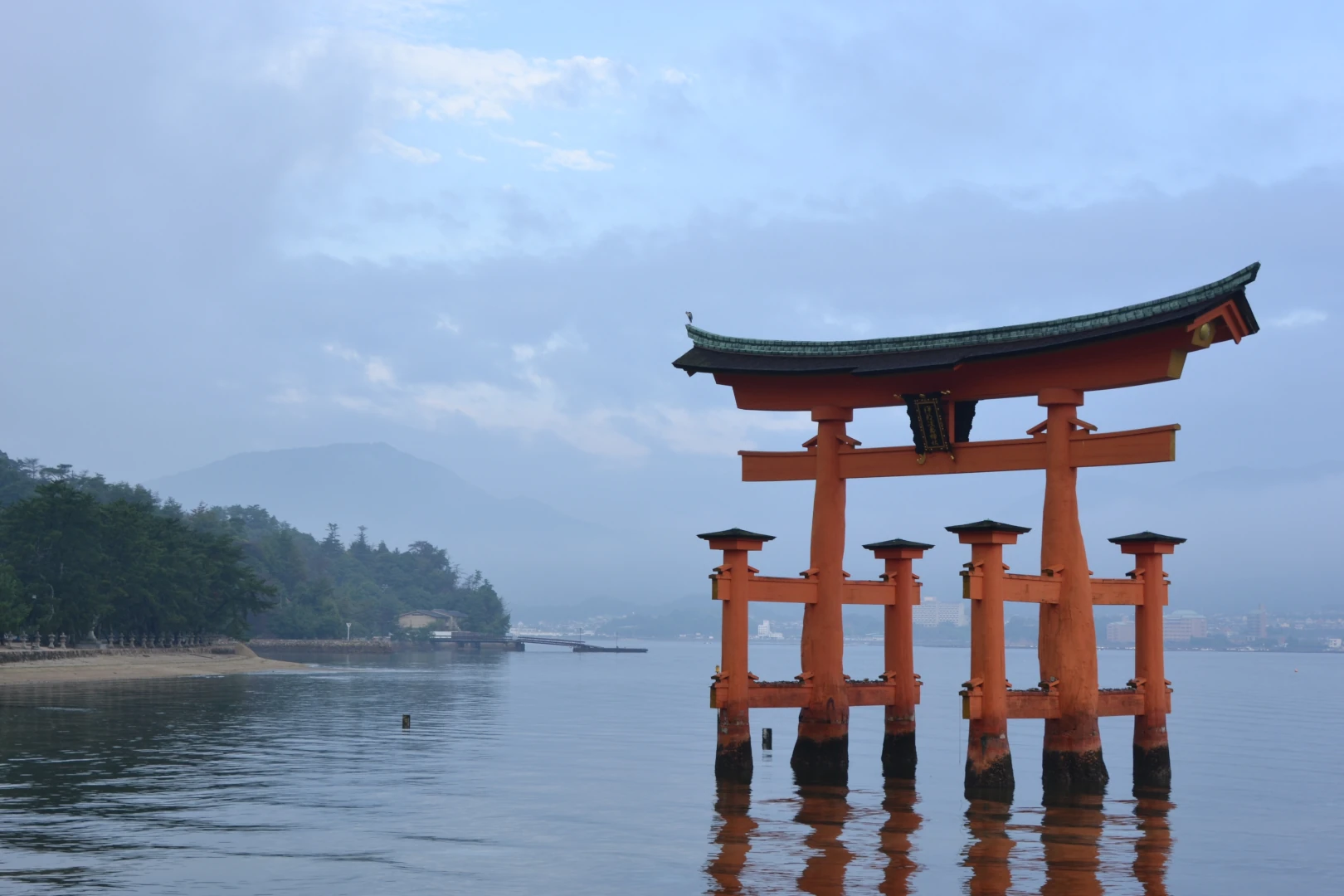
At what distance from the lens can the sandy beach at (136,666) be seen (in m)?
76.2

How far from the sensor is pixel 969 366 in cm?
2973

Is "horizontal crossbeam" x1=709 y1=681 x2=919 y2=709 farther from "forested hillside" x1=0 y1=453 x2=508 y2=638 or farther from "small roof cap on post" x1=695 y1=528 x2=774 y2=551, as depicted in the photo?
"forested hillside" x1=0 y1=453 x2=508 y2=638

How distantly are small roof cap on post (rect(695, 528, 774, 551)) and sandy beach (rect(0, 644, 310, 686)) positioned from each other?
176 feet

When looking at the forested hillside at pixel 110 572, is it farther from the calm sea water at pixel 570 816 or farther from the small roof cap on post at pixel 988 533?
the small roof cap on post at pixel 988 533

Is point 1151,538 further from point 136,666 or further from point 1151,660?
point 136,666

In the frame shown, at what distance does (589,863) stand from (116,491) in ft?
494

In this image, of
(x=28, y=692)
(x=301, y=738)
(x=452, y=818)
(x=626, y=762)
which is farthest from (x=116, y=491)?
(x=452, y=818)

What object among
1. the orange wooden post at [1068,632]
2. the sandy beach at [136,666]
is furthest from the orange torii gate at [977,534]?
the sandy beach at [136,666]

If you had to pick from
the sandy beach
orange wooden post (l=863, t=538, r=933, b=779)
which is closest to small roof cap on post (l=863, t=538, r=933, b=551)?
orange wooden post (l=863, t=538, r=933, b=779)

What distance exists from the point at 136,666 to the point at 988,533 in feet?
253

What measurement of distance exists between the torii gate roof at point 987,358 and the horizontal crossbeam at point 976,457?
46.5 inches

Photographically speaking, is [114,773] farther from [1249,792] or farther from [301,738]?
[1249,792]

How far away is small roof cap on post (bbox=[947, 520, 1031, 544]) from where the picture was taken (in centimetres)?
2625

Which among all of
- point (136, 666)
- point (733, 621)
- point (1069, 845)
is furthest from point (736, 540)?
point (136, 666)
